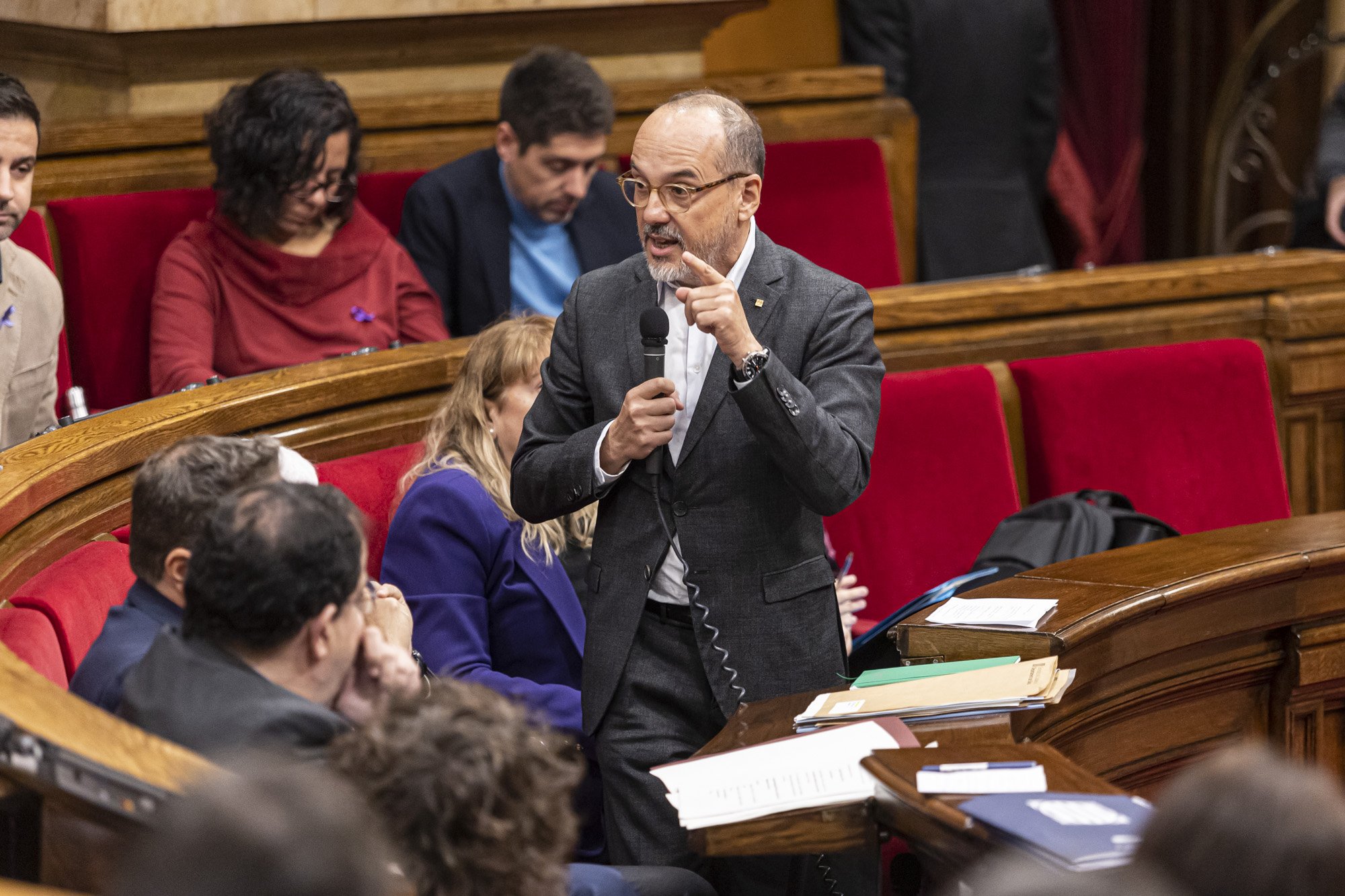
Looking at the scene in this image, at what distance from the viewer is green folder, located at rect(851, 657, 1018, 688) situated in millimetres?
1931

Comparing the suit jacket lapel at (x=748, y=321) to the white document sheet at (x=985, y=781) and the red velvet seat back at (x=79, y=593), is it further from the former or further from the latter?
the red velvet seat back at (x=79, y=593)

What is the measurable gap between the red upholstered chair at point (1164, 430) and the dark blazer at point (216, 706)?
7.23 ft

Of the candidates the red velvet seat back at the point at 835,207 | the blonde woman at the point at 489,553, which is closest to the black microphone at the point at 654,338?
the blonde woman at the point at 489,553

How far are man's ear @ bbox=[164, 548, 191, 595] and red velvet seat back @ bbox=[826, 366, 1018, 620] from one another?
1.64 meters

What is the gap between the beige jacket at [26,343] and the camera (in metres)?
2.58

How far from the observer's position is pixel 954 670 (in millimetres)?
1956

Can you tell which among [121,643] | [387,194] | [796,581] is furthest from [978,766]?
[387,194]

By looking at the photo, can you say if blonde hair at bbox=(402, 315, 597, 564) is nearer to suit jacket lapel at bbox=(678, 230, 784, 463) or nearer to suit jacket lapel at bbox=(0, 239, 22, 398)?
suit jacket lapel at bbox=(678, 230, 784, 463)

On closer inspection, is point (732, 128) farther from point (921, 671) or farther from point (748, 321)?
point (921, 671)

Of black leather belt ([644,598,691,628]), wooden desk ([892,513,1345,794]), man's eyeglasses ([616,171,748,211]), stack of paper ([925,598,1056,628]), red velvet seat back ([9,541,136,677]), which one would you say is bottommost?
wooden desk ([892,513,1345,794])

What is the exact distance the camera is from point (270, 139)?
9.79 ft

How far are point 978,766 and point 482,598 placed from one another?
971mm

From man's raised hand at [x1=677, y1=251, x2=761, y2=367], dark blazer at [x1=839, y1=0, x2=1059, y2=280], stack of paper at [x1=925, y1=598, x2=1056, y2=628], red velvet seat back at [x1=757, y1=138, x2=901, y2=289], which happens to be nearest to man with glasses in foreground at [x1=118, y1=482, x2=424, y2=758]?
man's raised hand at [x1=677, y1=251, x2=761, y2=367]

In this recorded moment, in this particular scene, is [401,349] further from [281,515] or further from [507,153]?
[281,515]
